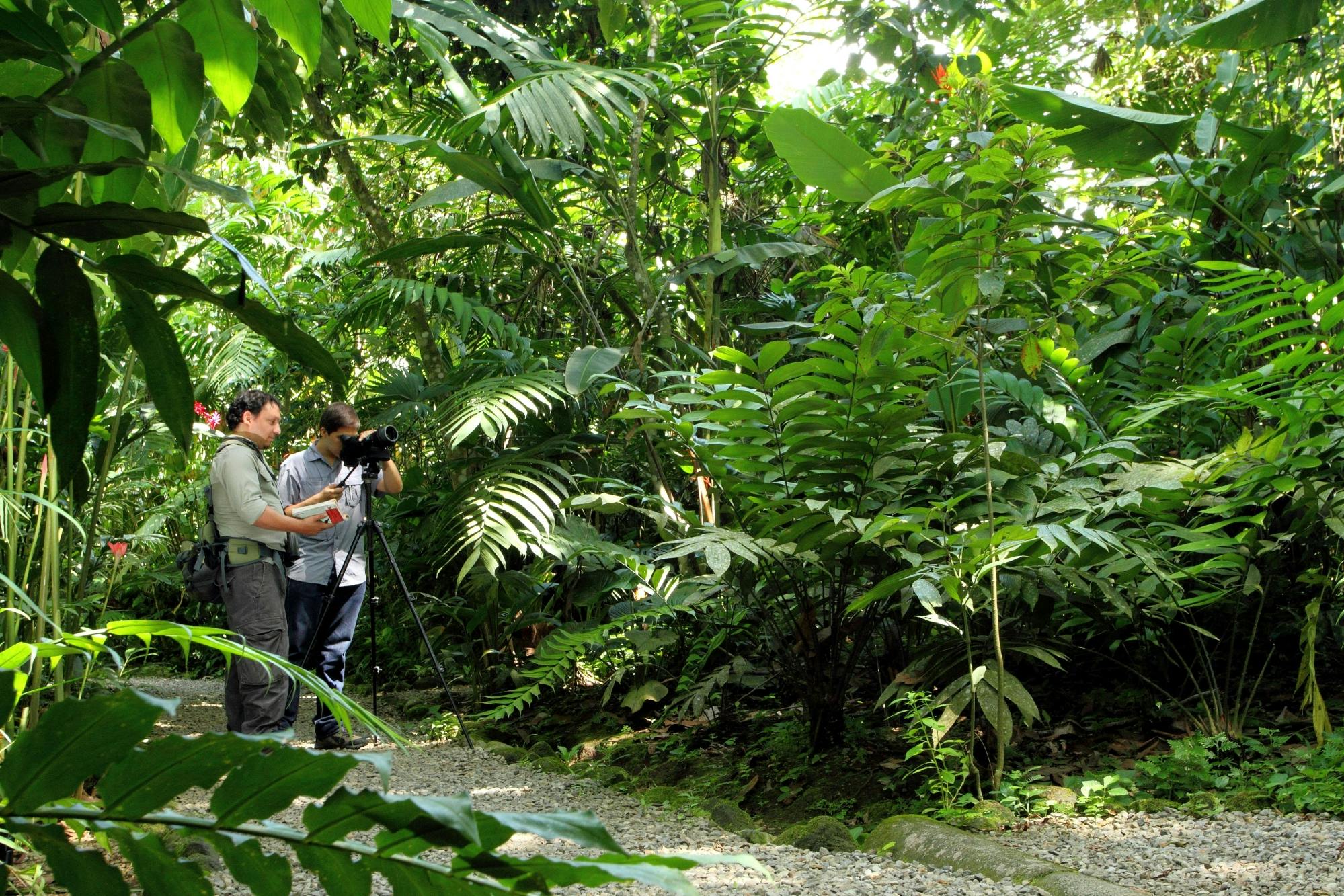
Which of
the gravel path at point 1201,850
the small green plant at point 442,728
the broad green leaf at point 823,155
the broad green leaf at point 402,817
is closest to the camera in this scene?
the broad green leaf at point 402,817

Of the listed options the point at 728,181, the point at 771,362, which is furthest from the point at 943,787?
the point at 728,181

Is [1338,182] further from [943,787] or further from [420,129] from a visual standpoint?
[420,129]

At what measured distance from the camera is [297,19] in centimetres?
80

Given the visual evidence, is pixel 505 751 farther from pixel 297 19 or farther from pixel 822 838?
pixel 297 19

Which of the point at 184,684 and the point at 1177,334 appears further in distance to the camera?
the point at 184,684

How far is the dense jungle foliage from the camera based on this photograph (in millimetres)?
1151

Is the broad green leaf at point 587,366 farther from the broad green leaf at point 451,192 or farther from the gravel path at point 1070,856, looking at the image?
the gravel path at point 1070,856

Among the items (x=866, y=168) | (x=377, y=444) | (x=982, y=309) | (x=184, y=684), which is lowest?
(x=184, y=684)

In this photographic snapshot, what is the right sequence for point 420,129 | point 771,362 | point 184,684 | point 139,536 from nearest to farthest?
1. point 771,362
2. point 139,536
3. point 420,129
4. point 184,684

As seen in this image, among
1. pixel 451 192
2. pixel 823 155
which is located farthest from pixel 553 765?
pixel 823 155

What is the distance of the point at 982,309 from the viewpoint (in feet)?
8.71

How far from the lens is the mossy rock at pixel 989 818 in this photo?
8.01ft

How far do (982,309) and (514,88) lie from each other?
182 centimetres

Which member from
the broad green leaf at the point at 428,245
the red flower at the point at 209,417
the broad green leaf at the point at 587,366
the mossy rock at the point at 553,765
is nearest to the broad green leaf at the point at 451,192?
the broad green leaf at the point at 428,245
